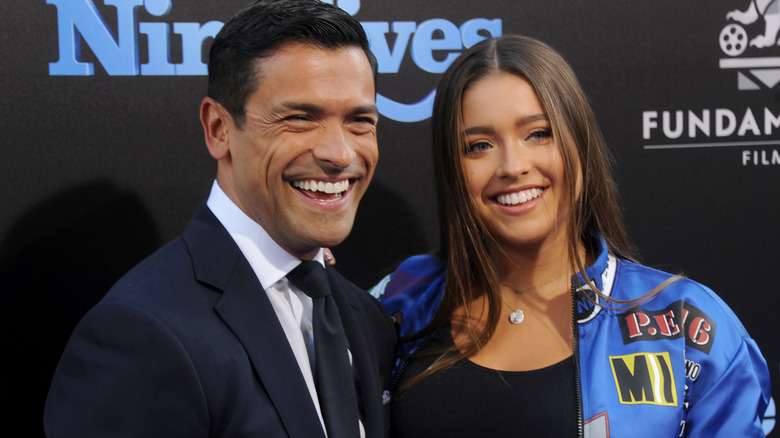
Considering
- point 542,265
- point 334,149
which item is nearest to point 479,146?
point 542,265

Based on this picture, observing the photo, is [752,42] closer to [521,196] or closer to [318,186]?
[521,196]

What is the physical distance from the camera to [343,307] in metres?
1.66

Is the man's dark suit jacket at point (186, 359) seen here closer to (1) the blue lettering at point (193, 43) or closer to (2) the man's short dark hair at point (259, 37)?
(2) the man's short dark hair at point (259, 37)

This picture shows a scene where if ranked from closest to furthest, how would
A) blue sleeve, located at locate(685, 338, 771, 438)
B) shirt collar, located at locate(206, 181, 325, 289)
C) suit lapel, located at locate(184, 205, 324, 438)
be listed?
1. suit lapel, located at locate(184, 205, 324, 438)
2. shirt collar, located at locate(206, 181, 325, 289)
3. blue sleeve, located at locate(685, 338, 771, 438)

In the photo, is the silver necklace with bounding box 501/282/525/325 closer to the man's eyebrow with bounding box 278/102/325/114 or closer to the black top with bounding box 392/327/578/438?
the black top with bounding box 392/327/578/438

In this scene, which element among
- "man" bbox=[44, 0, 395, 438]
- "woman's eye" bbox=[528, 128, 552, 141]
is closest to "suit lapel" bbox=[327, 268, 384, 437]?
"man" bbox=[44, 0, 395, 438]

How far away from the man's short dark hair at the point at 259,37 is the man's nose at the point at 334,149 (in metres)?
0.17

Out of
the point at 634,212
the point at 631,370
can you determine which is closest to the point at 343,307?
the point at 631,370

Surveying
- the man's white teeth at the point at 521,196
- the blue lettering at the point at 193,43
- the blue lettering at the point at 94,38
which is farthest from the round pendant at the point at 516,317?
the blue lettering at the point at 94,38

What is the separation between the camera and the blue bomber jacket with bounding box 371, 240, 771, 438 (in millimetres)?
1628

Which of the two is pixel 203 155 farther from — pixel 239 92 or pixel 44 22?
pixel 239 92

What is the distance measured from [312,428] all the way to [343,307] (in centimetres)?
38

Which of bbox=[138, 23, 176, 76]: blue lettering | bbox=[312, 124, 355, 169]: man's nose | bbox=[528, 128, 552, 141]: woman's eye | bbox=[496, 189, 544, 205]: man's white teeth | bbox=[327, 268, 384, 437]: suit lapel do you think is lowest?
bbox=[327, 268, 384, 437]: suit lapel

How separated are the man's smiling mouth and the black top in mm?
613
